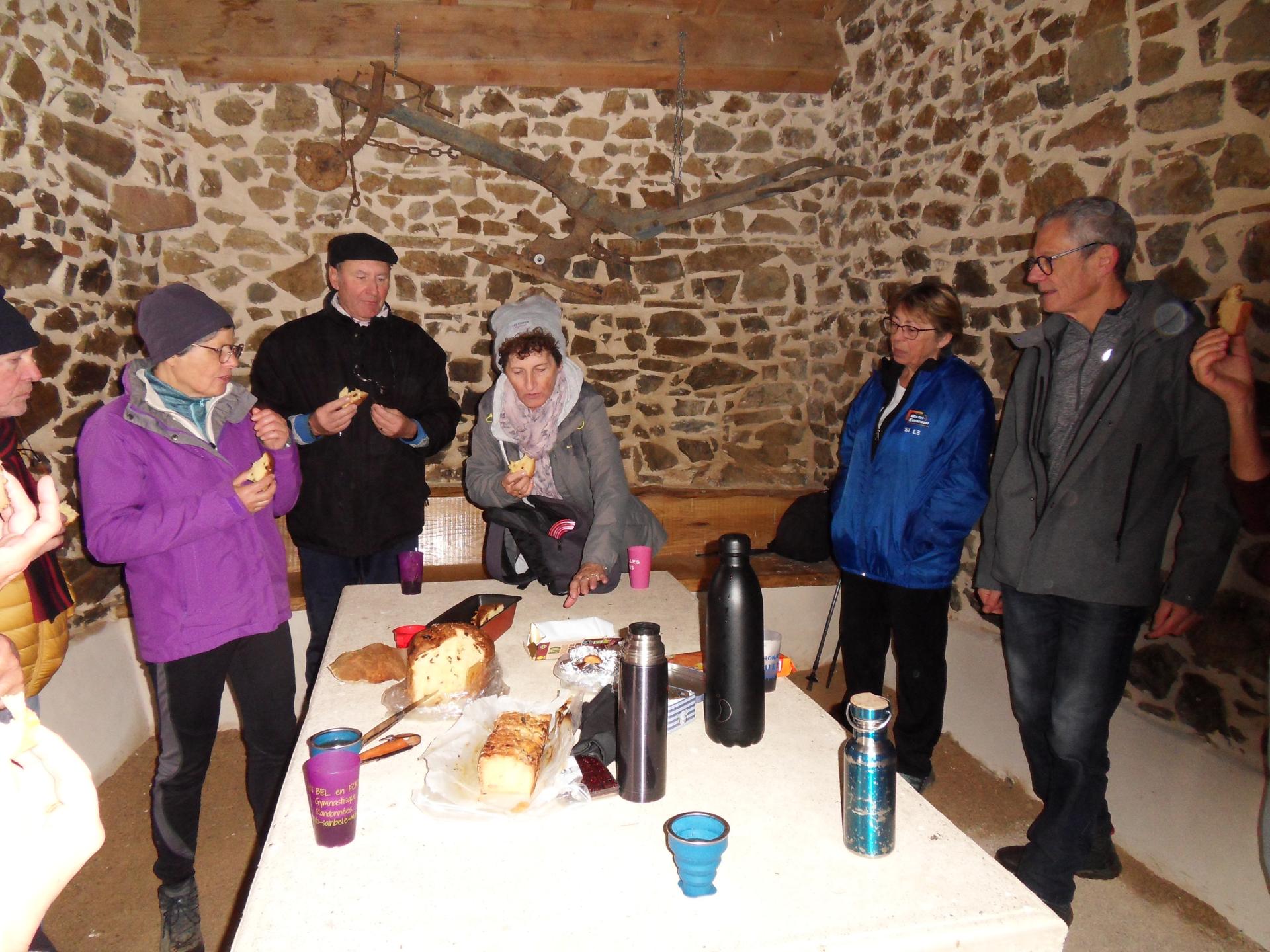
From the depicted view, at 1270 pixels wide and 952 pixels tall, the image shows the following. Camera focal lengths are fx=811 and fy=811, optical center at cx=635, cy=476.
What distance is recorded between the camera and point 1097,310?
2314 millimetres

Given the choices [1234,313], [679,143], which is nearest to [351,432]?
[679,143]

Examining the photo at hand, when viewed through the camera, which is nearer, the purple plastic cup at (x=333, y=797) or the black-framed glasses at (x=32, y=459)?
the purple plastic cup at (x=333, y=797)

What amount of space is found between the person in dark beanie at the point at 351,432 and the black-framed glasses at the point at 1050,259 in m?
2.17

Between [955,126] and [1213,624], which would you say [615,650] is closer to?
[1213,624]

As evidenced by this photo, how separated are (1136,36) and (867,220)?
5.80ft

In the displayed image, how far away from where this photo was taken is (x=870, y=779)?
3.97 feet

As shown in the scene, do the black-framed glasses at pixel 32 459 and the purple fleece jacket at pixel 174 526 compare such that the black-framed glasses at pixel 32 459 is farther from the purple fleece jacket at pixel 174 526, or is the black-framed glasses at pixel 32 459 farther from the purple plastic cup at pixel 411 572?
the purple plastic cup at pixel 411 572

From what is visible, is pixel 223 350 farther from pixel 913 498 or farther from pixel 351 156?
pixel 351 156

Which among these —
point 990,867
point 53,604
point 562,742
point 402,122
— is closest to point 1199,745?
point 990,867

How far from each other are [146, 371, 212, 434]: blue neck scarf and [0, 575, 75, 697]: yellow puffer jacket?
54cm

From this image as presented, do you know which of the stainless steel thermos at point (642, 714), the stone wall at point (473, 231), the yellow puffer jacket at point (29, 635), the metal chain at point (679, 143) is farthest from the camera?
the metal chain at point (679, 143)

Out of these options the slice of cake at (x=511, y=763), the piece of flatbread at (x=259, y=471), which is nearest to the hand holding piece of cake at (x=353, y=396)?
the piece of flatbread at (x=259, y=471)

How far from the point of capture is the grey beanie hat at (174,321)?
212 centimetres

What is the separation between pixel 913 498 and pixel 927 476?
0.30 ft
